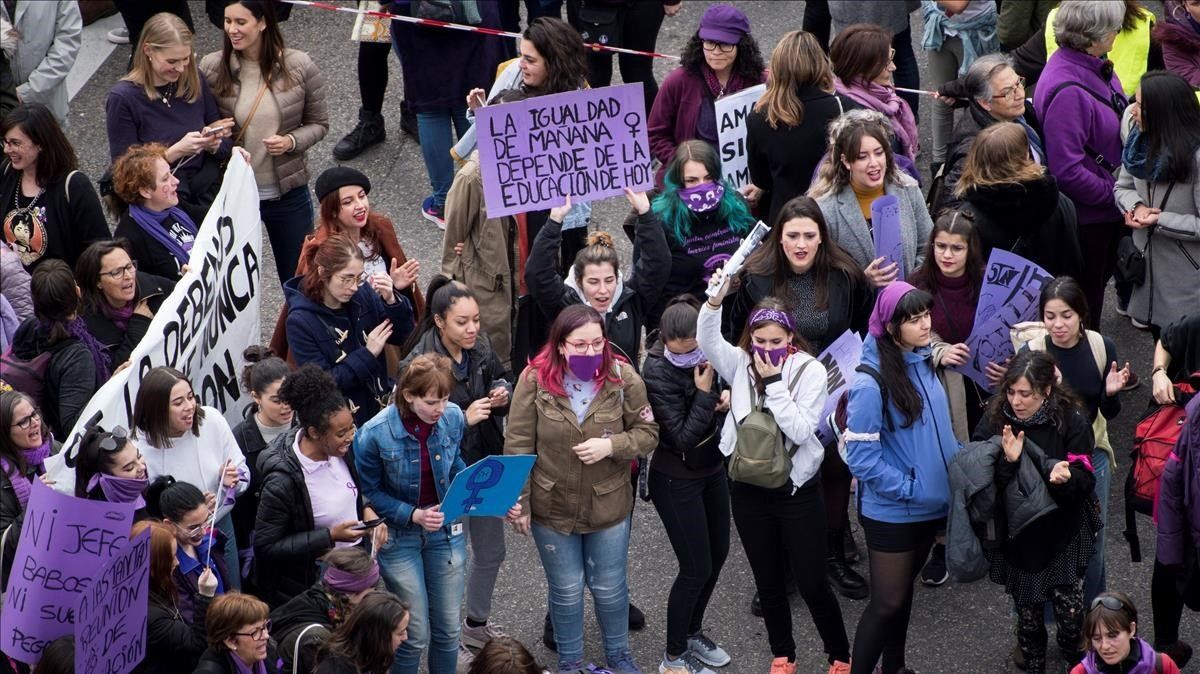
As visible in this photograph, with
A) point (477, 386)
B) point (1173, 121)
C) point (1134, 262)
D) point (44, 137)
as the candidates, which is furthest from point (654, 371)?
point (44, 137)

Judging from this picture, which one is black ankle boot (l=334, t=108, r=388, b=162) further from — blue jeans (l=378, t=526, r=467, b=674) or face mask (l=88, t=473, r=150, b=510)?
face mask (l=88, t=473, r=150, b=510)

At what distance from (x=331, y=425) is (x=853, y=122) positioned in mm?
2807

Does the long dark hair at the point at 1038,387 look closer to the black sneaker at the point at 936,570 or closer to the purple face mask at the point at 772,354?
the purple face mask at the point at 772,354

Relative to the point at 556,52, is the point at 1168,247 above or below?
below

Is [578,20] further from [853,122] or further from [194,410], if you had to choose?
[194,410]

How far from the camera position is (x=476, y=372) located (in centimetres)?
710

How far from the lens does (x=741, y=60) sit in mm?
8727

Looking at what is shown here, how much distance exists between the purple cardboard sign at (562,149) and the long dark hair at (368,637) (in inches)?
95.5

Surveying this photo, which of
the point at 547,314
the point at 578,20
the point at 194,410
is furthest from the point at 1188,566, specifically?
the point at 578,20

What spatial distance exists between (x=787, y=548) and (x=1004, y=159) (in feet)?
6.78

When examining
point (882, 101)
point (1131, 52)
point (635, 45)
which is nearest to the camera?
point (882, 101)

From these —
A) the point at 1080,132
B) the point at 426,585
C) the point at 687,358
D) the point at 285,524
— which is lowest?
the point at 426,585

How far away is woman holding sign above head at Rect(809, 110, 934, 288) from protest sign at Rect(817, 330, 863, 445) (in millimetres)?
404

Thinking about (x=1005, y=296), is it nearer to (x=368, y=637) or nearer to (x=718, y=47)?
(x=718, y=47)
